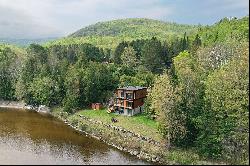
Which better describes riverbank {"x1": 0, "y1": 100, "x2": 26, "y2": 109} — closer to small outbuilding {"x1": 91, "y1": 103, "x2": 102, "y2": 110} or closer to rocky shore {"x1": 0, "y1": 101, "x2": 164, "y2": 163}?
rocky shore {"x1": 0, "y1": 101, "x2": 164, "y2": 163}

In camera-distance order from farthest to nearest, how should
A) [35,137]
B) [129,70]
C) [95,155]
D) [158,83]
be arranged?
1. [129,70]
2. [35,137]
3. [158,83]
4. [95,155]

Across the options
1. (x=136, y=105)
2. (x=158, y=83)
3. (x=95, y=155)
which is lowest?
(x=95, y=155)

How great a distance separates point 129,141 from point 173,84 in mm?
12838

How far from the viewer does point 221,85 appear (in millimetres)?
57594

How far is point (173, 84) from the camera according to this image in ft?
210

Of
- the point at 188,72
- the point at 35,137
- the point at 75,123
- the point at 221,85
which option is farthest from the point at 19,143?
the point at 221,85

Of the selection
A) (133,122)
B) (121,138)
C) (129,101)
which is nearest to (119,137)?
(121,138)

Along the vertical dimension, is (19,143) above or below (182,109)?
below

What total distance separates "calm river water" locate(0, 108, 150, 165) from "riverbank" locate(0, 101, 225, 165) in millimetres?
1811

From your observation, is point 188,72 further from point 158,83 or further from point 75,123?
point 75,123

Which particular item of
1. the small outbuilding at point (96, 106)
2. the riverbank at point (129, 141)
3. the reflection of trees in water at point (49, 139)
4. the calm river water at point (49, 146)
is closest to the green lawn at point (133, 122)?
the riverbank at point (129, 141)

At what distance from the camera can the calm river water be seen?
191ft

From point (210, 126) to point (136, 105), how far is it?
29885 millimetres

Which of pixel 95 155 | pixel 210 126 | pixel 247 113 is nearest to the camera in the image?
pixel 247 113
